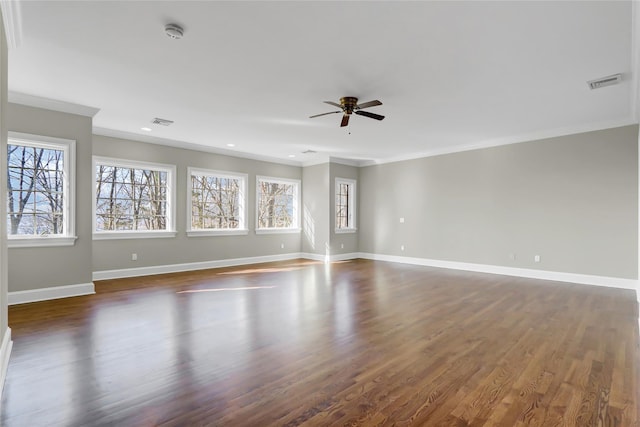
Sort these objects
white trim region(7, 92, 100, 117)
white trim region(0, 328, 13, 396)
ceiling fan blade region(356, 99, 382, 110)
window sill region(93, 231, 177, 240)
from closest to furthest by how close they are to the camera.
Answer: white trim region(0, 328, 13, 396) < ceiling fan blade region(356, 99, 382, 110) < white trim region(7, 92, 100, 117) < window sill region(93, 231, 177, 240)

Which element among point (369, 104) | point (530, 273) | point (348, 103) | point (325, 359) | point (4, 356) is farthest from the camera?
point (530, 273)

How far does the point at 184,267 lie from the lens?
7.14m

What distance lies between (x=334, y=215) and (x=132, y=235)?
473 cm

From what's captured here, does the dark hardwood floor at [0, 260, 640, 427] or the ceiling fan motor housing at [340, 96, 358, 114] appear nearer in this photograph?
the dark hardwood floor at [0, 260, 640, 427]

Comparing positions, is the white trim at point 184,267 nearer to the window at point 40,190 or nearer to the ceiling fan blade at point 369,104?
the window at point 40,190

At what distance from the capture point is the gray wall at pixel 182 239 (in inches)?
243

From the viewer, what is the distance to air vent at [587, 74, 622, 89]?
12.1 feet

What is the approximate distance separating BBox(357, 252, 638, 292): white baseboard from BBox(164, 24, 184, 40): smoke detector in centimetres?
674

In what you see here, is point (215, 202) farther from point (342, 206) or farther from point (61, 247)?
point (342, 206)

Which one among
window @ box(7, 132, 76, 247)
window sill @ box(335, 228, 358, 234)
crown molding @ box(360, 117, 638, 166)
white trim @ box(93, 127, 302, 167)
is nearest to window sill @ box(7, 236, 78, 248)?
window @ box(7, 132, 76, 247)

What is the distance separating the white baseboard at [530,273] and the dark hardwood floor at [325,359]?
440 mm

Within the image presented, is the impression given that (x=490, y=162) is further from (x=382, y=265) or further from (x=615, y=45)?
(x=615, y=45)

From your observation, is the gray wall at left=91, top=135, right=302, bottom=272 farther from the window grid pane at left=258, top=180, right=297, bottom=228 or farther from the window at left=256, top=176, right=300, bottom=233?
the window grid pane at left=258, top=180, right=297, bottom=228

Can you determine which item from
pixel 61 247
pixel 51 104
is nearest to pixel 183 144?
pixel 51 104
